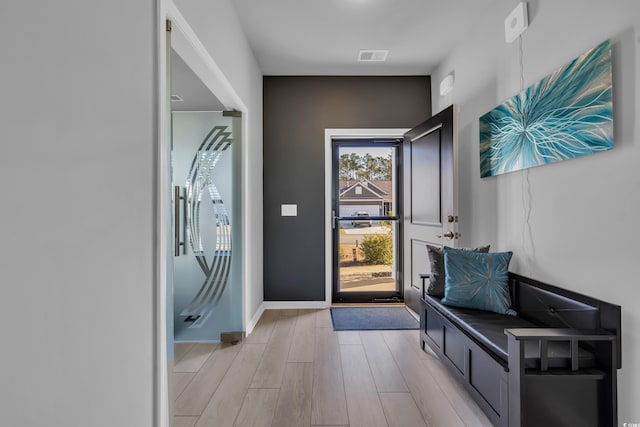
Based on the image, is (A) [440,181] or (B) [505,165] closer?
(B) [505,165]

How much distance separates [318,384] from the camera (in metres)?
2.29

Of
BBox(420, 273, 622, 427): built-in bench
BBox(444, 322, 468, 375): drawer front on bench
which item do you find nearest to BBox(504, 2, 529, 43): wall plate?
BBox(420, 273, 622, 427): built-in bench

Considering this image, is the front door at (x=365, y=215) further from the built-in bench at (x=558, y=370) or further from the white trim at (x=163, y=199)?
the white trim at (x=163, y=199)

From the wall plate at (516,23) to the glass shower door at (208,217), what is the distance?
2253 millimetres

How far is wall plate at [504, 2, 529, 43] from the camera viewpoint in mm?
2320

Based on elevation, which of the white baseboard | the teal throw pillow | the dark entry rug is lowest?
the dark entry rug

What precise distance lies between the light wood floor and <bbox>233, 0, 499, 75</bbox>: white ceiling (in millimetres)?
2808

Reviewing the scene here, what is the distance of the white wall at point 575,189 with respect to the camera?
1569 millimetres

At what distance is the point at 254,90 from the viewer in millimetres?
3740

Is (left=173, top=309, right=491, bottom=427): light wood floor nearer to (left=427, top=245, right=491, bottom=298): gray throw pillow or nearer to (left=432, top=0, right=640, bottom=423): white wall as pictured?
(left=427, top=245, right=491, bottom=298): gray throw pillow
